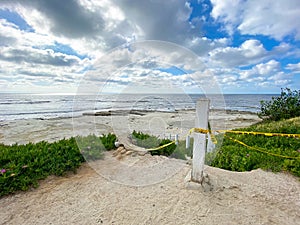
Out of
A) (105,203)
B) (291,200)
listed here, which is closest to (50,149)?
(105,203)

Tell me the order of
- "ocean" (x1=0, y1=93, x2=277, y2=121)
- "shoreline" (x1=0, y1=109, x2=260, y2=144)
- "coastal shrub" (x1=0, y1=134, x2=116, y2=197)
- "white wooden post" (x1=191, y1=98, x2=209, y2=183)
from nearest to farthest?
"white wooden post" (x1=191, y1=98, x2=209, y2=183)
"coastal shrub" (x1=0, y1=134, x2=116, y2=197)
"ocean" (x1=0, y1=93, x2=277, y2=121)
"shoreline" (x1=0, y1=109, x2=260, y2=144)

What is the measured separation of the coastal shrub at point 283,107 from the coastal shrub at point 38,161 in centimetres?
1120

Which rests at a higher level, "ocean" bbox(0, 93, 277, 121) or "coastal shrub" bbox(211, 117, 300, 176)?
"ocean" bbox(0, 93, 277, 121)

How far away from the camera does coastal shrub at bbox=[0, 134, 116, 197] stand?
11.1 feet

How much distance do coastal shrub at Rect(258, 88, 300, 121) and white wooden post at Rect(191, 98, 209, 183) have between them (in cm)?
1066

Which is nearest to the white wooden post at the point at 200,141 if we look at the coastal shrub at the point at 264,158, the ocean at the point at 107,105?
the ocean at the point at 107,105

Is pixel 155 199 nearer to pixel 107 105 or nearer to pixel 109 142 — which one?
pixel 109 142

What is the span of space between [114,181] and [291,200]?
316cm

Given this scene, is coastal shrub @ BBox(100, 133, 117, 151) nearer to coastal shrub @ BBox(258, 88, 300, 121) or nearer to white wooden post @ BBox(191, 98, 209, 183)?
white wooden post @ BBox(191, 98, 209, 183)

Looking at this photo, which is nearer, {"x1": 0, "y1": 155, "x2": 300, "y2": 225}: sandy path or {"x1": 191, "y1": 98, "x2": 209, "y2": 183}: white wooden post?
{"x1": 0, "y1": 155, "x2": 300, "y2": 225}: sandy path

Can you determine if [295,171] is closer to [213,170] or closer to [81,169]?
[213,170]

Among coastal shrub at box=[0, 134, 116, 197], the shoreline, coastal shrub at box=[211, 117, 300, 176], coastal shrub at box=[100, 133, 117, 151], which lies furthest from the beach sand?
the shoreline

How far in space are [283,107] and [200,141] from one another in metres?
11.0

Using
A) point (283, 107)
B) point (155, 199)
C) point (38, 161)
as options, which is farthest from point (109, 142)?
point (283, 107)
